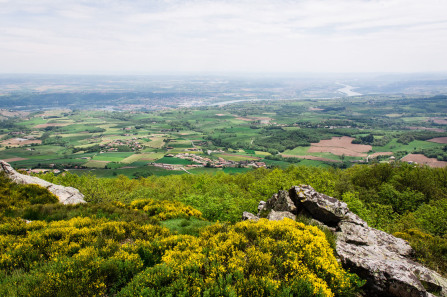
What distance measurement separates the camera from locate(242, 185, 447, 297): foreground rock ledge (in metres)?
9.74

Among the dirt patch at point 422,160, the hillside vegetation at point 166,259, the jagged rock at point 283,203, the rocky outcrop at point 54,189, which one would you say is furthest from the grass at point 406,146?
the rocky outcrop at point 54,189

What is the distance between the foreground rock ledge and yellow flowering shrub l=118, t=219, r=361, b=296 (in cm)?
99

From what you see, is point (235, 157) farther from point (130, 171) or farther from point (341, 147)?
point (341, 147)

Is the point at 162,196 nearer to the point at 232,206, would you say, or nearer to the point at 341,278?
the point at 232,206

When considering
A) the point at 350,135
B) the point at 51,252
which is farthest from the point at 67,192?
the point at 350,135

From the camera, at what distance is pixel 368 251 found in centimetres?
1227

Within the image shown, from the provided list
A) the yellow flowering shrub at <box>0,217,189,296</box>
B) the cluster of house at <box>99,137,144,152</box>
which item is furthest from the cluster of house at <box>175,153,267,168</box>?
the yellow flowering shrub at <box>0,217,189,296</box>

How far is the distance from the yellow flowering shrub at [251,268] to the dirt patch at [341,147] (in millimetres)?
115655

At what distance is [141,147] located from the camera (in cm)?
12825

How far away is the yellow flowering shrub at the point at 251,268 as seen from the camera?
8.06 m

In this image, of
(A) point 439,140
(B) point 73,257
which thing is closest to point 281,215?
(B) point 73,257

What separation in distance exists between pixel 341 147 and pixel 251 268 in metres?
133

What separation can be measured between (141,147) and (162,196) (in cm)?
10079

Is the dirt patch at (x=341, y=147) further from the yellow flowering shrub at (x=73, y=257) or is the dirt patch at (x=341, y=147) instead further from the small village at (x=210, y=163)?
the yellow flowering shrub at (x=73, y=257)
